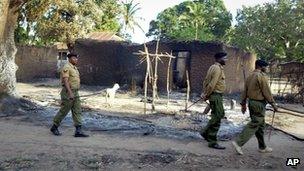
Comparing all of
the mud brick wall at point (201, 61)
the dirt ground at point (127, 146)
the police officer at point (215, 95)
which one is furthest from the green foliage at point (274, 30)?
the police officer at point (215, 95)

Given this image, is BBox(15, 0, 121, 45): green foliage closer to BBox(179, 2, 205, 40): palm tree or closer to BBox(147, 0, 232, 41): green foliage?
BBox(147, 0, 232, 41): green foliage

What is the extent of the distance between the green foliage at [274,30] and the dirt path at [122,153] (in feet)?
92.4

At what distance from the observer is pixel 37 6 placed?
21.0 meters

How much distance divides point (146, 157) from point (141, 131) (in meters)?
2.49

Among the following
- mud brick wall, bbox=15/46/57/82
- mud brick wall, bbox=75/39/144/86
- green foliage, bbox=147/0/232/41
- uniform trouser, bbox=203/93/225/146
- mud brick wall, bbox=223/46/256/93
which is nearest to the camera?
uniform trouser, bbox=203/93/225/146

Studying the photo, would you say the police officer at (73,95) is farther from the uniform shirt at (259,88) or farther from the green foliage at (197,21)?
the green foliage at (197,21)

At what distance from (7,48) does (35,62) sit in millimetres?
17143

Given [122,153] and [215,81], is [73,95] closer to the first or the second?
[122,153]

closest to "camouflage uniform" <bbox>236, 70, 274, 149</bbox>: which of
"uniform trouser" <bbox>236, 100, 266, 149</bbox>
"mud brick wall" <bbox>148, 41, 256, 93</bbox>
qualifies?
"uniform trouser" <bbox>236, 100, 266, 149</bbox>

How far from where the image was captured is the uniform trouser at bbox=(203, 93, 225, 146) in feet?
26.3

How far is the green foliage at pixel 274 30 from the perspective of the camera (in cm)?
3600

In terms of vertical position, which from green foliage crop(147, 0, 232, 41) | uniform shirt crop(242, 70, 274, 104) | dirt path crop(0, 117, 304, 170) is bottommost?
dirt path crop(0, 117, 304, 170)

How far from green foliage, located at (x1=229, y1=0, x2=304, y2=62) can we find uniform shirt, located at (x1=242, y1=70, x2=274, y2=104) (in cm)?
2813

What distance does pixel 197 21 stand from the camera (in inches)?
1778
